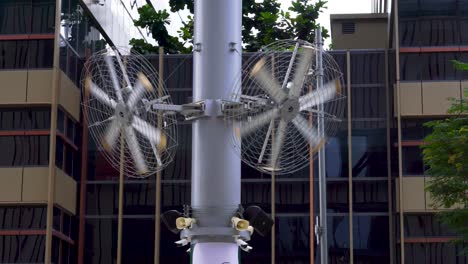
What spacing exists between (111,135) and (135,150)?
0.56 m

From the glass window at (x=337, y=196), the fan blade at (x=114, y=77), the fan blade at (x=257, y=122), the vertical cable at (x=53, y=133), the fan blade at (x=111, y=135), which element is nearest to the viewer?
the fan blade at (x=257, y=122)

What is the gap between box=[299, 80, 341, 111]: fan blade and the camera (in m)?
20.7

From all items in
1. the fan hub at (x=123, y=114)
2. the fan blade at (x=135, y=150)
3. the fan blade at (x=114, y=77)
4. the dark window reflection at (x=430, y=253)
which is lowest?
the dark window reflection at (x=430, y=253)

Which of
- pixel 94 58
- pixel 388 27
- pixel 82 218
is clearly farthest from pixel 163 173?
pixel 94 58

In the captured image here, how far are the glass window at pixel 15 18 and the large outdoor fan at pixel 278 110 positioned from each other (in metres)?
24.9

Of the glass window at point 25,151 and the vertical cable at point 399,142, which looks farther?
the vertical cable at point 399,142

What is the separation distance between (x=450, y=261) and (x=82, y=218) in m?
14.6

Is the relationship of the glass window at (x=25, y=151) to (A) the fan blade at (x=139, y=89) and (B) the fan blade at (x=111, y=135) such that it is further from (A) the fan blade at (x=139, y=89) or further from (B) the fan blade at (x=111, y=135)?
(A) the fan blade at (x=139, y=89)

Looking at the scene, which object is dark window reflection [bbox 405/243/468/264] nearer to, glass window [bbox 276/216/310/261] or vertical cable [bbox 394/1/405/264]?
vertical cable [bbox 394/1/405/264]

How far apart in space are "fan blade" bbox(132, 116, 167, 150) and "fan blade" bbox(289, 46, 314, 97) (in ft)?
9.26

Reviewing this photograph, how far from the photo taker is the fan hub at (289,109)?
20.4 m

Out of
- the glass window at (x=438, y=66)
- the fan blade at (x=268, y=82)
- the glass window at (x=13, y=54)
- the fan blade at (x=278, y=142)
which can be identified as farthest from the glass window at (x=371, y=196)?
the fan blade at (x=268, y=82)

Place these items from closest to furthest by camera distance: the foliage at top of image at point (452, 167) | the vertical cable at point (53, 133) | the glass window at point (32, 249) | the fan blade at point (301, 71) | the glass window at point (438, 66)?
the fan blade at point (301, 71) → the foliage at top of image at point (452, 167) → the vertical cable at point (53, 133) → the glass window at point (32, 249) → the glass window at point (438, 66)

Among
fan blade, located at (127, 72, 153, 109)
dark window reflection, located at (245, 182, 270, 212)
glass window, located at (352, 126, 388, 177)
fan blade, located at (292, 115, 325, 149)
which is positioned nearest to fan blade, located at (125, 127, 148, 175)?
fan blade, located at (127, 72, 153, 109)
